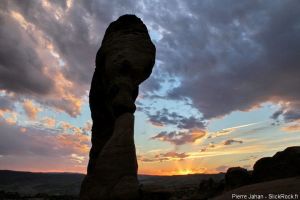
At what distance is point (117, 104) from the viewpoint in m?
14.5

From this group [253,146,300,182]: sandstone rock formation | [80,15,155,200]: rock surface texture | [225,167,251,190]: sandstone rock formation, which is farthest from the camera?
[225,167,251,190]: sandstone rock formation

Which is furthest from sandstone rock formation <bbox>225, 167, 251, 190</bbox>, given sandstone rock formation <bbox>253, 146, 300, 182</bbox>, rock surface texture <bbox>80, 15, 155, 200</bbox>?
rock surface texture <bbox>80, 15, 155, 200</bbox>

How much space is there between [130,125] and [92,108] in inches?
229

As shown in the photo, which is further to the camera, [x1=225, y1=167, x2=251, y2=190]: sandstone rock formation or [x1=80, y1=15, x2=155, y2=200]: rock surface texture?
[x1=225, y1=167, x2=251, y2=190]: sandstone rock formation

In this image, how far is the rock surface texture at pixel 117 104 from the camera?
42.0 feet

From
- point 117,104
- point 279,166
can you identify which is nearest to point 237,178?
point 279,166

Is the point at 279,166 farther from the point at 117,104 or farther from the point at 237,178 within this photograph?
the point at 117,104

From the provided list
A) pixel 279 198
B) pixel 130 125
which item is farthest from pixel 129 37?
pixel 279 198

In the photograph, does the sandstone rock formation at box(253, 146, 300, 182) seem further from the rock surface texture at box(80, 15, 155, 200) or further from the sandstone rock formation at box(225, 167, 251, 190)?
the rock surface texture at box(80, 15, 155, 200)

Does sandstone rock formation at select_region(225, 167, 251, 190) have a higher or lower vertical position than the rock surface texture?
lower

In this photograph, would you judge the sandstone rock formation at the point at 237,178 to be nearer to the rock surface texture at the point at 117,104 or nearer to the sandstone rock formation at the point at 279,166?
Result: the sandstone rock formation at the point at 279,166

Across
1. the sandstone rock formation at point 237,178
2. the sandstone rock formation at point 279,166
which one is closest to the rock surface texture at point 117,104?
the sandstone rock formation at point 237,178

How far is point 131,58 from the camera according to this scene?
15.3 metres

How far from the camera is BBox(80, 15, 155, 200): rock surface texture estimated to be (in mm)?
12789
